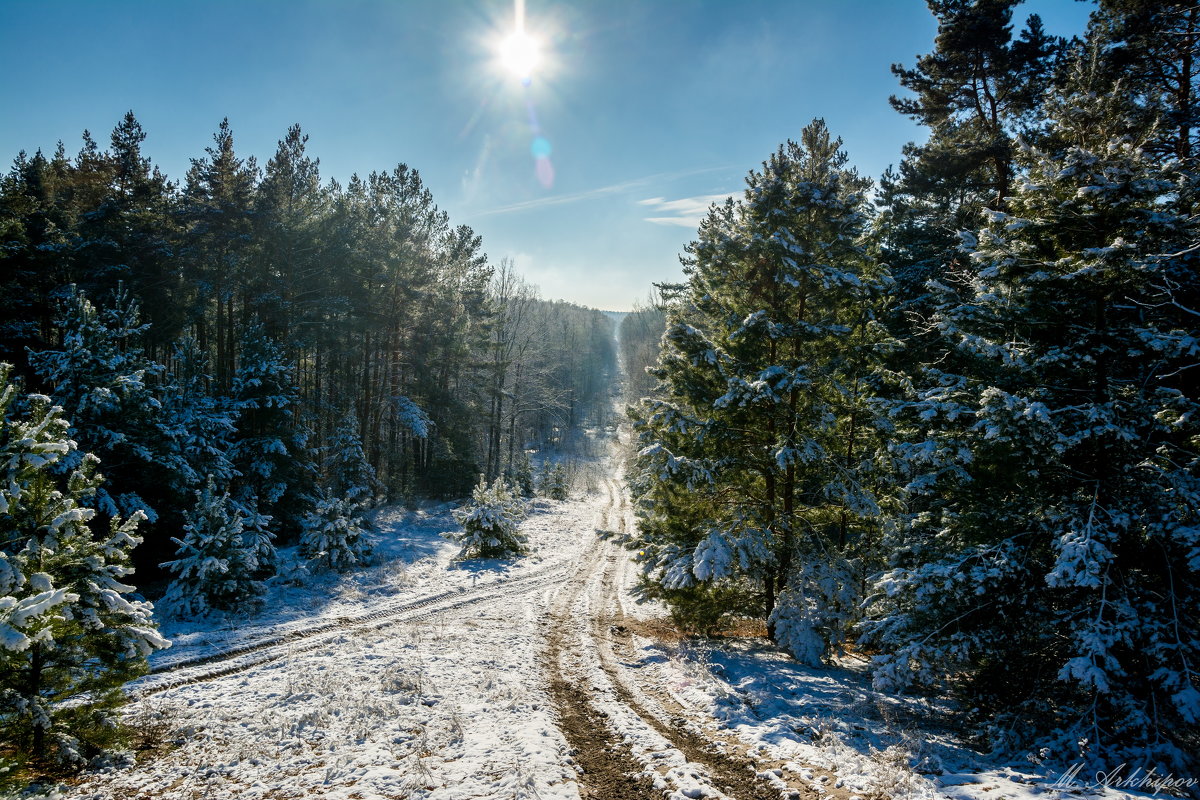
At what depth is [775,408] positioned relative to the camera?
444 inches

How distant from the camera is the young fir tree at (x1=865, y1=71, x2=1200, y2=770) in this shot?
253 inches

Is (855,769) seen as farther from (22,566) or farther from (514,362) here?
(514,362)

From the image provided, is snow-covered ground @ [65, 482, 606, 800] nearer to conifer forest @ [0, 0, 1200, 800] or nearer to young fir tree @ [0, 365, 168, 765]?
conifer forest @ [0, 0, 1200, 800]

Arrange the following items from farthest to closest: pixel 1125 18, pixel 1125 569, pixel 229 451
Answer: pixel 229 451 → pixel 1125 18 → pixel 1125 569

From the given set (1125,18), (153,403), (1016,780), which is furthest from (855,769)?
(153,403)

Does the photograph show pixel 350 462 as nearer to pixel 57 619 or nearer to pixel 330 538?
pixel 330 538

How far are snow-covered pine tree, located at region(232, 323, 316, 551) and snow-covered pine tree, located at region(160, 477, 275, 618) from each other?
21.3ft

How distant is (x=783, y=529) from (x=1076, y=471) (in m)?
5.28

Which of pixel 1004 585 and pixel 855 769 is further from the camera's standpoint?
pixel 1004 585

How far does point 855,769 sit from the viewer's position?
6465 millimetres

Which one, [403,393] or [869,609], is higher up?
[403,393]

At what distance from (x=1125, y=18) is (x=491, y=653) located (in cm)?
1962
